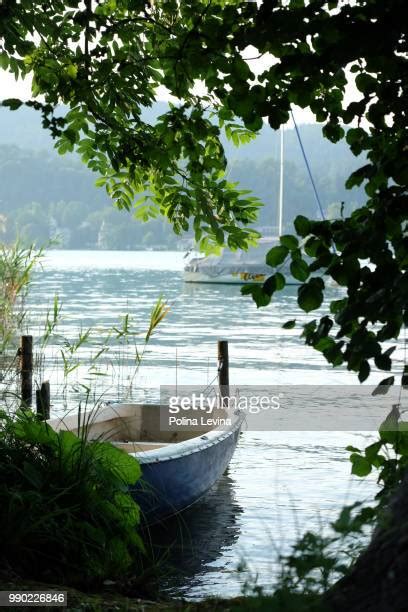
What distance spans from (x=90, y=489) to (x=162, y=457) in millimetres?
3567

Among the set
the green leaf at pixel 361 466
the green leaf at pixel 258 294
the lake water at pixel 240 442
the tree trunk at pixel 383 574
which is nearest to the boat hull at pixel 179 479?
the lake water at pixel 240 442

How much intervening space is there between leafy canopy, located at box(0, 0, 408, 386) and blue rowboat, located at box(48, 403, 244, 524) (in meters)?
2.60

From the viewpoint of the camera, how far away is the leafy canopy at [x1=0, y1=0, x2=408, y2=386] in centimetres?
366

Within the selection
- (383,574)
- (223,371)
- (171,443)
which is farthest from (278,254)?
(223,371)

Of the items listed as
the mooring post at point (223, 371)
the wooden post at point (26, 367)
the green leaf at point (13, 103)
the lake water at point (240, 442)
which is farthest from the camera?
the mooring post at point (223, 371)

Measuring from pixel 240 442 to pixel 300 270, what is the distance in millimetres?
12134

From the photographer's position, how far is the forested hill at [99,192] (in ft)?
391

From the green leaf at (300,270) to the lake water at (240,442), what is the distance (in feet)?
3.06

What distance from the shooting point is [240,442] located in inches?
619

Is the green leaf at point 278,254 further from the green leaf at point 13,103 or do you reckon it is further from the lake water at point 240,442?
the green leaf at point 13,103

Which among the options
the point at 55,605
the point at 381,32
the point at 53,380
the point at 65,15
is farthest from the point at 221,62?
the point at 53,380

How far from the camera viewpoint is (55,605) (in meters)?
4.68

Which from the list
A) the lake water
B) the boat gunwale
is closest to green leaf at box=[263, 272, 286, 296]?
the lake water

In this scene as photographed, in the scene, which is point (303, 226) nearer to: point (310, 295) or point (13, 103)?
point (310, 295)
